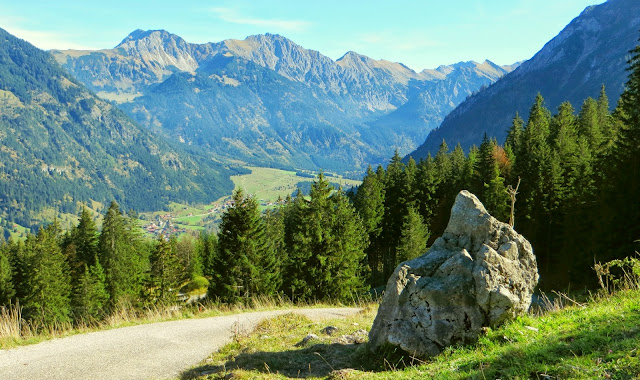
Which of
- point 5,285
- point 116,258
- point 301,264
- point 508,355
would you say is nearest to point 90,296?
point 116,258

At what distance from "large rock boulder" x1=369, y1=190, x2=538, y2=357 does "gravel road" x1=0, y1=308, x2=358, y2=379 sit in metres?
5.50

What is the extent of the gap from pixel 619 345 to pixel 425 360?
3.31 metres

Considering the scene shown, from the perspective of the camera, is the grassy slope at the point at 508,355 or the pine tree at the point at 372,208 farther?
the pine tree at the point at 372,208

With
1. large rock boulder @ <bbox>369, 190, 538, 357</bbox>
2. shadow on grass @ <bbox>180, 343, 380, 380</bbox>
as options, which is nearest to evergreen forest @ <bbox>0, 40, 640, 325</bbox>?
shadow on grass @ <bbox>180, 343, 380, 380</bbox>

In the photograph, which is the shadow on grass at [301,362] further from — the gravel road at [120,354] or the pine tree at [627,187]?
the pine tree at [627,187]

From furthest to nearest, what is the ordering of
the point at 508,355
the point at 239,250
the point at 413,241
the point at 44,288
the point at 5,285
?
the point at 5,285 → the point at 44,288 → the point at 413,241 → the point at 239,250 → the point at 508,355

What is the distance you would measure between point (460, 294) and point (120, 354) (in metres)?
9.17

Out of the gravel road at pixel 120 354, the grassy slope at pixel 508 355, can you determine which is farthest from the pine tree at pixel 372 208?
the grassy slope at pixel 508 355

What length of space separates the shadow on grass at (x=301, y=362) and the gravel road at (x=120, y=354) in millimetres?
1284

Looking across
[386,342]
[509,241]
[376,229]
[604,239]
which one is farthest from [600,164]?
[386,342]

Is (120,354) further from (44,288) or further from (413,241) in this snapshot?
(44,288)

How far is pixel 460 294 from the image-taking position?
8.47 metres

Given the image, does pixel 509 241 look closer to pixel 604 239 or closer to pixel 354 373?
pixel 354 373

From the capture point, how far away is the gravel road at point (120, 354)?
32.8ft
